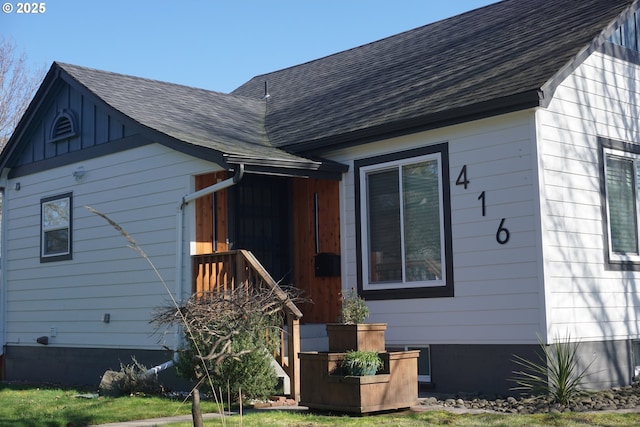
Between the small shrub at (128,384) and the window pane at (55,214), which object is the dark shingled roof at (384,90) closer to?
the window pane at (55,214)

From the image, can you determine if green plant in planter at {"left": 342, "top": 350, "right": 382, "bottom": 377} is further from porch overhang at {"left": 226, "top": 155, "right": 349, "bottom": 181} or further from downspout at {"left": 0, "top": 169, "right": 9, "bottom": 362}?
downspout at {"left": 0, "top": 169, "right": 9, "bottom": 362}

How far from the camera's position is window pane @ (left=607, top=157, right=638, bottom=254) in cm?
1101

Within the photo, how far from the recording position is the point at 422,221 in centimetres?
1100

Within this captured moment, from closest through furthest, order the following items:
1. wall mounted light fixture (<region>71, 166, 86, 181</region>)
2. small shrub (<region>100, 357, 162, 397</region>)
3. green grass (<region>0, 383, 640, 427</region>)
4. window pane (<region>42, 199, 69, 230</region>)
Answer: green grass (<region>0, 383, 640, 427</region>)
small shrub (<region>100, 357, 162, 397</region>)
wall mounted light fixture (<region>71, 166, 86, 181</region>)
window pane (<region>42, 199, 69, 230</region>)

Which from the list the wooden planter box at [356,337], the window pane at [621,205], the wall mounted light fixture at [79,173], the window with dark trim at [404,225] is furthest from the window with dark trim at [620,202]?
the wall mounted light fixture at [79,173]

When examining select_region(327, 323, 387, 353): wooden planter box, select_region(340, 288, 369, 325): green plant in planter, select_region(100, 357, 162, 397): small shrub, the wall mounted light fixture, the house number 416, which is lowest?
select_region(100, 357, 162, 397): small shrub

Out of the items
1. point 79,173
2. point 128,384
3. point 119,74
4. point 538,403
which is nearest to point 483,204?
point 538,403

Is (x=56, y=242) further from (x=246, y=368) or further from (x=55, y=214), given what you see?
(x=246, y=368)

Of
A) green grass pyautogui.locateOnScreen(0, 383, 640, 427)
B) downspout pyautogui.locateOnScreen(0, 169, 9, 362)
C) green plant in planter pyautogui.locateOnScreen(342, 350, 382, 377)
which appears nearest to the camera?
green grass pyautogui.locateOnScreen(0, 383, 640, 427)

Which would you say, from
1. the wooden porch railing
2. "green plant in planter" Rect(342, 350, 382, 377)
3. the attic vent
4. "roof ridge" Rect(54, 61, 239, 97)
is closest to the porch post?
the wooden porch railing

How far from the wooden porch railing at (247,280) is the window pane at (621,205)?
4275 millimetres

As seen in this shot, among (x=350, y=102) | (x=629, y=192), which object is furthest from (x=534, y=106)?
(x=350, y=102)

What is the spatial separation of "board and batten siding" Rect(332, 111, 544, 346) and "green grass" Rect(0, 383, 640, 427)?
177 cm

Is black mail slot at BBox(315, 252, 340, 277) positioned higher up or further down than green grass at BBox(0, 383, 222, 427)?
higher up
